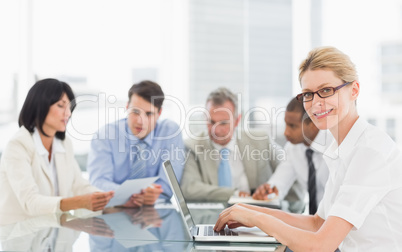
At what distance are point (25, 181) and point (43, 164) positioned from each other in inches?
7.1

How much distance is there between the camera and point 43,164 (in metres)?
2.22

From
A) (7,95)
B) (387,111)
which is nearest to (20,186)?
(7,95)

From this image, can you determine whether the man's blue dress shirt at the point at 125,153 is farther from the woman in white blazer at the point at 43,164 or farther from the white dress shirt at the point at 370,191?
the white dress shirt at the point at 370,191

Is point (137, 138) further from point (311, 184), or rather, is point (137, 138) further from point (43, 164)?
point (311, 184)

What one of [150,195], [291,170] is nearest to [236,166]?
[291,170]

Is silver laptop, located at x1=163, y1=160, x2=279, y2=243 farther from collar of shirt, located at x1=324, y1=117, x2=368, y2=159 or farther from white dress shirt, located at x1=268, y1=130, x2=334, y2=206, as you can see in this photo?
white dress shirt, located at x1=268, y1=130, x2=334, y2=206

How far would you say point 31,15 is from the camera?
4.05 m

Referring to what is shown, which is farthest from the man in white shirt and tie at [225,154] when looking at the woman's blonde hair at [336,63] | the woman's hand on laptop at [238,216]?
the woman's blonde hair at [336,63]

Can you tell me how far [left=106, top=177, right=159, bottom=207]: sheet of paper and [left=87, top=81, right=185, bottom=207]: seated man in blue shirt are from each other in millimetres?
393

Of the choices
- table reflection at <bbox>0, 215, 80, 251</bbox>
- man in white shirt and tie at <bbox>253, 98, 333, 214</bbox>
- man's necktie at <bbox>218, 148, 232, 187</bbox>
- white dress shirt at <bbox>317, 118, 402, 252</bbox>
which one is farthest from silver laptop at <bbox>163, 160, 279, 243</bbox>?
man's necktie at <bbox>218, 148, 232, 187</bbox>

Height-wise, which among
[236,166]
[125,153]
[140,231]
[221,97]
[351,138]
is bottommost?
[140,231]

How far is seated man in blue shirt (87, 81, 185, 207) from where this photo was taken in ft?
8.33

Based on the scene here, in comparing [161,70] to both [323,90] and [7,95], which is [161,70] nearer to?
[7,95]

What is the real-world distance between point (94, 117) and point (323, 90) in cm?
356
